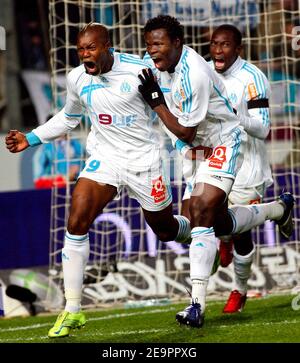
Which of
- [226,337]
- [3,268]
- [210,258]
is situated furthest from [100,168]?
[3,268]

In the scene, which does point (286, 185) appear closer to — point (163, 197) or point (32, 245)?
point (32, 245)

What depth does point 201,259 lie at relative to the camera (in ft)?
25.1

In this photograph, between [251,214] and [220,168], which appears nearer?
[220,168]

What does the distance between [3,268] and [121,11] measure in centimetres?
316

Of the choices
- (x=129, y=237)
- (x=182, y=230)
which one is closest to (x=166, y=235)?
(x=182, y=230)

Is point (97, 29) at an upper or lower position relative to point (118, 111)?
upper

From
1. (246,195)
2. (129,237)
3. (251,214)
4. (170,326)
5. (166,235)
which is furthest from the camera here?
(129,237)

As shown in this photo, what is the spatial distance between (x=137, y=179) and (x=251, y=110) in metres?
1.65

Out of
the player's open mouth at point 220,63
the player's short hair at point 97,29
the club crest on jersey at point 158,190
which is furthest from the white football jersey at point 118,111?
the player's open mouth at point 220,63

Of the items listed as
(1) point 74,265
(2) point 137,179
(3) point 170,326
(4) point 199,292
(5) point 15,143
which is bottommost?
(3) point 170,326

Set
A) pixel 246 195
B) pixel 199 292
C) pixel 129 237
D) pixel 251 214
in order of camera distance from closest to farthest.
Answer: pixel 199 292 → pixel 251 214 → pixel 246 195 → pixel 129 237

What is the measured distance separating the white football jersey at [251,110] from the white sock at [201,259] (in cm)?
153

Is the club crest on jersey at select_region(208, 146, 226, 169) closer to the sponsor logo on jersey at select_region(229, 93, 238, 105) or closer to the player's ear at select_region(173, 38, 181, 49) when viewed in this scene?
the player's ear at select_region(173, 38, 181, 49)

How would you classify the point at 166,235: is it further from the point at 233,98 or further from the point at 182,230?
the point at 233,98
